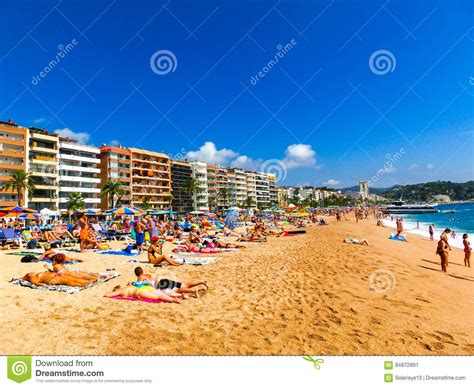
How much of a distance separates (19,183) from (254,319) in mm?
44188

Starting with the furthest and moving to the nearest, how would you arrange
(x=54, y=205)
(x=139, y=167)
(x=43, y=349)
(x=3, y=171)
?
(x=139, y=167)
(x=54, y=205)
(x=3, y=171)
(x=43, y=349)

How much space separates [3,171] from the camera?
3941 centimetres

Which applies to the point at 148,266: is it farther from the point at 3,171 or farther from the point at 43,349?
the point at 3,171

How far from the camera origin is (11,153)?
39969mm

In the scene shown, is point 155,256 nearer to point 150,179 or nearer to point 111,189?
point 111,189

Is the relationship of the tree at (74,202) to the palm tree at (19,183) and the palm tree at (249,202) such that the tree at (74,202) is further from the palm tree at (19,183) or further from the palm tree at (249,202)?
the palm tree at (249,202)

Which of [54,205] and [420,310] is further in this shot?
[54,205]

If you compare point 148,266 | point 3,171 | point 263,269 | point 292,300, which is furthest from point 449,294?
point 3,171

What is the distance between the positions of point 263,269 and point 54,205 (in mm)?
46814

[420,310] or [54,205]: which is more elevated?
[54,205]

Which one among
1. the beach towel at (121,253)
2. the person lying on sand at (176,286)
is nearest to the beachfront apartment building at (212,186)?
the beach towel at (121,253)

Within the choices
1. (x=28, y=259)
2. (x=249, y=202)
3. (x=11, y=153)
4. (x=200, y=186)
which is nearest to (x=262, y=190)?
(x=249, y=202)

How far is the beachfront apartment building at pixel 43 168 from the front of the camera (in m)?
43.0

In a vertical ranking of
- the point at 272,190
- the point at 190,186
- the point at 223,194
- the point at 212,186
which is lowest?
the point at 223,194
